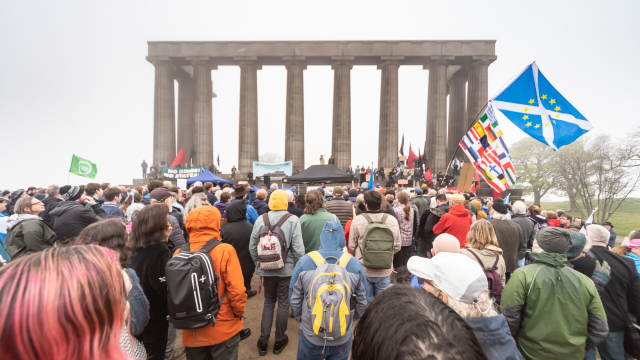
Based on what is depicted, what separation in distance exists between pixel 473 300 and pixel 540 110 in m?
6.18

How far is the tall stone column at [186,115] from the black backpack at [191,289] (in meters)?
33.0

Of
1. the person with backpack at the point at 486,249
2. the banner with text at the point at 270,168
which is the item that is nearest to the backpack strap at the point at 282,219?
the person with backpack at the point at 486,249

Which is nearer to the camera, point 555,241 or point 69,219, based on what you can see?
point 555,241

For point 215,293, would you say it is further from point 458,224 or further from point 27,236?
point 458,224

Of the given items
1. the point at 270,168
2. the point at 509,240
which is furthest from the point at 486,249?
the point at 270,168

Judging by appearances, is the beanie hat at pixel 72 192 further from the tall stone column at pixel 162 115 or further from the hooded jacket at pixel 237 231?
the tall stone column at pixel 162 115

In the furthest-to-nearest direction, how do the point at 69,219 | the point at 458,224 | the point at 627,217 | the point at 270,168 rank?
1. the point at 627,217
2. the point at 270,168
3. the point at 458,224
4. the point at 69,219

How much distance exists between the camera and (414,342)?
35.4 inches

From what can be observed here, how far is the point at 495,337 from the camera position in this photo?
61.9 inches

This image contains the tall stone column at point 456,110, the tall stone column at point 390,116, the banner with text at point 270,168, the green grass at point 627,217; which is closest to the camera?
the banner with text at point 270,168

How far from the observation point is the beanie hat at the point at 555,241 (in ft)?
7.74

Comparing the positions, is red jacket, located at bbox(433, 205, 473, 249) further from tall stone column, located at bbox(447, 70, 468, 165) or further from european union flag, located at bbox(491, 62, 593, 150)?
tall stone column, located at bbox(447, 70, 468, 165)

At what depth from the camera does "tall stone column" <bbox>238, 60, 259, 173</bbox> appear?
26.7m

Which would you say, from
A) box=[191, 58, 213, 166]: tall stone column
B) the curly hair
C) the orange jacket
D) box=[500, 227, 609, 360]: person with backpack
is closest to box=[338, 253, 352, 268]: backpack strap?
the orange jacket
